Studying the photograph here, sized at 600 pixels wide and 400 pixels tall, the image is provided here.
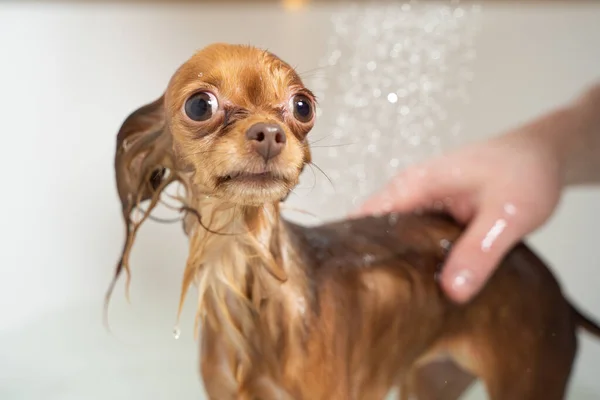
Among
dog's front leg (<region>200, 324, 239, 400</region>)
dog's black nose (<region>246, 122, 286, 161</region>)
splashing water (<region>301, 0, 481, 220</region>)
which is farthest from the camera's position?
splashing water (<region>301, 0, 481, 220</region>)

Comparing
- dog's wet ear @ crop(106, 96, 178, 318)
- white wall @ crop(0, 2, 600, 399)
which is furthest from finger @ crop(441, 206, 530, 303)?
dog's wet ear @ crop(106, 96, 178, 318)

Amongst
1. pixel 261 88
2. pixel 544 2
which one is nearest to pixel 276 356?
pixel 261 88

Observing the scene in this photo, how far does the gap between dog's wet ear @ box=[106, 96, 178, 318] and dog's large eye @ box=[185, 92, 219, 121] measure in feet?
0.13

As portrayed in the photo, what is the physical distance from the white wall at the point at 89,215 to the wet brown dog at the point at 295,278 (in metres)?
0.06

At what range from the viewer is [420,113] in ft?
2.03

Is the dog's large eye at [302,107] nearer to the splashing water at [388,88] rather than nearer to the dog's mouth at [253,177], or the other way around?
the dog's mouth at [253,177]

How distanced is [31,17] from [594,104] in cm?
56

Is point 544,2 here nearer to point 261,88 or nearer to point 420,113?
point 420,113

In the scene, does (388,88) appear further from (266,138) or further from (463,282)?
(266,138)

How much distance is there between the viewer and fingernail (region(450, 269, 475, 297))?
448 millimetres

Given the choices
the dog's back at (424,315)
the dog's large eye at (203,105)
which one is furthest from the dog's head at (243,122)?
the dog's back at (424,315)

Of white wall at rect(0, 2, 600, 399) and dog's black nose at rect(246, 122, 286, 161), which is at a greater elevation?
dog's black nose at rect(246, 122, 286, 161)

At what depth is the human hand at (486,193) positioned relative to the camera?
1.51 feet

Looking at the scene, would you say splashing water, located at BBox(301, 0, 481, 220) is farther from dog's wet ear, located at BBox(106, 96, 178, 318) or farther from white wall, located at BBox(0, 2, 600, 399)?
dog's wet ear, located at BBox(106, 96, 178, 318)
